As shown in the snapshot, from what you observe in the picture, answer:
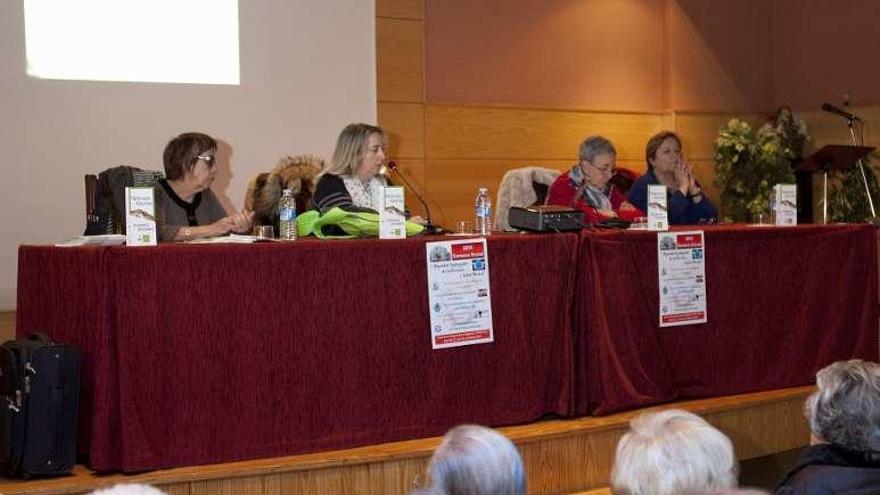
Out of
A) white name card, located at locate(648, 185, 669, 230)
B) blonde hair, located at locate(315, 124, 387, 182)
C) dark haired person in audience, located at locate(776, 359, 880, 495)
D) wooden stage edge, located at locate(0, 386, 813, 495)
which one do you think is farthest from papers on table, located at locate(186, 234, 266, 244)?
dark haired person in audience, located at locate(776, 359, 880, 495)

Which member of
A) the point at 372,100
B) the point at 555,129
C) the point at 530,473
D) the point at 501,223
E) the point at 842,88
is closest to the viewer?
the point at 530,473

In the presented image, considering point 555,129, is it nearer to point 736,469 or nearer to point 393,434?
point 393,434

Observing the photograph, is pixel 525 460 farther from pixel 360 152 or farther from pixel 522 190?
pixel 522 190

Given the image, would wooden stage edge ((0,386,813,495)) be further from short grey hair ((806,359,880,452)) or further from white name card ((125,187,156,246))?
short grey hair ((806,359,880,452))

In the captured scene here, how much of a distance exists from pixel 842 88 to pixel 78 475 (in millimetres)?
5497

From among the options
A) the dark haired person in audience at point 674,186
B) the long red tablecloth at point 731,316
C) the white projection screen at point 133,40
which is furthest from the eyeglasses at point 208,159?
the dark haired person in audience at point 674,186

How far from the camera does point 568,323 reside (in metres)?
3.54

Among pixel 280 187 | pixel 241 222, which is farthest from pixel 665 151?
pixel 241 222

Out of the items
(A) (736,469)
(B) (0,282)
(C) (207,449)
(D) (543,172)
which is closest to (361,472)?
(C) (207,449)

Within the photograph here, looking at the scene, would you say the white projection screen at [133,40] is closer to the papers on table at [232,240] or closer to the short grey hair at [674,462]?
the papers on table at [232,240]

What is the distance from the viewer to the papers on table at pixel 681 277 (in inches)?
149

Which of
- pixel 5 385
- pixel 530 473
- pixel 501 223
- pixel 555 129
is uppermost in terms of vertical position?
pixel 555 129

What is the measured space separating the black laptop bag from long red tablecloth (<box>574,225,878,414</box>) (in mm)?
1625

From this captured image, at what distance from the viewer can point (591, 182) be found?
14.5 feet
